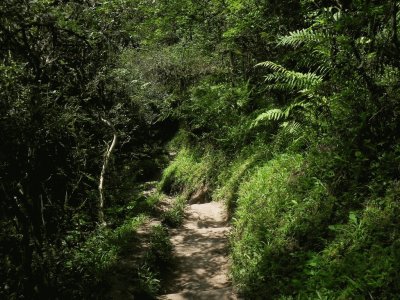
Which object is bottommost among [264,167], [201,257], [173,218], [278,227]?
[201,257]

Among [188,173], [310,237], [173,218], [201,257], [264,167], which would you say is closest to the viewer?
[310,237]

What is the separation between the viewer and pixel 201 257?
8.04 m

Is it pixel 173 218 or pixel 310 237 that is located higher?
pixel 310 237

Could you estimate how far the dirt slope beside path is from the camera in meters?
6.54

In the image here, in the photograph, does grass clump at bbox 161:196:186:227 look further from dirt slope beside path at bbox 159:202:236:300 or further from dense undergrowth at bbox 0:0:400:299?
dirt slope beside path at bbox 159:202:236:300

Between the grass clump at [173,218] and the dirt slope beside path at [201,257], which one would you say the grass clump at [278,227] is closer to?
the dirt slope beside path at [201,257]

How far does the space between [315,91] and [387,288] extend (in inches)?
168

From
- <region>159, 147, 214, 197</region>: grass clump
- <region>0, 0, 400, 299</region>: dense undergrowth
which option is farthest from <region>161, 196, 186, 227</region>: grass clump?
<region>159, 147, 214, 197</region>: grass clump

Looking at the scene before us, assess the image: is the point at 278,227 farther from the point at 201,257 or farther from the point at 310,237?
the point at 201,257

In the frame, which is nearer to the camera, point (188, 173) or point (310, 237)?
point (310, 237)

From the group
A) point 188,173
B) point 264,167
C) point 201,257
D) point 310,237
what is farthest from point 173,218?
point 310,237

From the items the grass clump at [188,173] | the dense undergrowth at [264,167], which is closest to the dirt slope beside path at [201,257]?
the dense undergrowth at [264,167]

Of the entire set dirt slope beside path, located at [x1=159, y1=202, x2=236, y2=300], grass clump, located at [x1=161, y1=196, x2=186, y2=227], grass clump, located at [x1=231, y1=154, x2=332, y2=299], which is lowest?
dirt slope beside path, located at [x1=159, y1=202, x2=236, y2=300]

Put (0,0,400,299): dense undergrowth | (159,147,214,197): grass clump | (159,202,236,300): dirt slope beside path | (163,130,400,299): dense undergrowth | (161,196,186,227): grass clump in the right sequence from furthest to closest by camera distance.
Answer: (159,147,214,197): grass clump
(161,196,186,227): grass clump
(159,202,236,300): dirt slope beside path
(0,0,400,299): dense undergrowth
(163,130,400,299): dense undergrowth
